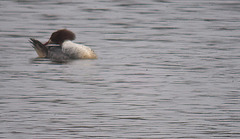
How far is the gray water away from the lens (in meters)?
8.59

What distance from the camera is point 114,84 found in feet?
37.1

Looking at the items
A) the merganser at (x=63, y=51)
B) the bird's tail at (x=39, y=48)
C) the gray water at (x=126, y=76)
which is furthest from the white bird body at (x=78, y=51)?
the bird's tail at (x=39, y=48)

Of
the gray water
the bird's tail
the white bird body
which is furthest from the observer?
the bird's tail

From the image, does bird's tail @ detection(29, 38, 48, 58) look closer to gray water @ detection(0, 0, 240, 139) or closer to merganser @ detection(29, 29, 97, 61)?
merganser @ detection(29, 29, 97, 61)

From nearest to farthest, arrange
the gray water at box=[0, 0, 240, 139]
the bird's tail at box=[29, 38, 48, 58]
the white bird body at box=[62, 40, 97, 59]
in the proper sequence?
the gray water at box=[0, 0, 240, 139] → the white bird body at box=[62, 40, 97, 59] → the bird's tail at box=[29, 38, 48, 58]

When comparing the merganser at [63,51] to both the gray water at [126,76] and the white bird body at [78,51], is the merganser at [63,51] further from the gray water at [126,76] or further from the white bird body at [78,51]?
the gray water at [126,76]

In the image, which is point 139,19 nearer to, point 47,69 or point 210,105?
point 47,69

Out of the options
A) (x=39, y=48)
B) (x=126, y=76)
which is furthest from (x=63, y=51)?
(x=126, y=76)

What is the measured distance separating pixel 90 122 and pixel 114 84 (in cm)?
269

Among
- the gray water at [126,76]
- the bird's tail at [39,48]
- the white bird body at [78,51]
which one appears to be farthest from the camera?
the bird's tail at [39,48]

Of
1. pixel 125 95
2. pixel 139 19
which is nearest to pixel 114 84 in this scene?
pixel 125 95

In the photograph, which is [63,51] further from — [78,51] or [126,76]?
[126,76]

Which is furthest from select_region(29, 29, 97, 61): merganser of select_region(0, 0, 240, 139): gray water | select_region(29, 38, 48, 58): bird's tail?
select_region(0, 0, 240, 139): gray water

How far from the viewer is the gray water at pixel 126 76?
8594mm
